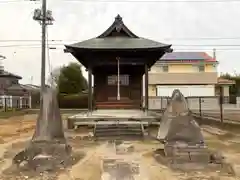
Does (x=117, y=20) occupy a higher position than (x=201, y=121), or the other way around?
(x=117, y=20)

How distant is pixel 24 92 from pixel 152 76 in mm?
24186

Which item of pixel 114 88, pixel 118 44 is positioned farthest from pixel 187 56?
pixel 118 44

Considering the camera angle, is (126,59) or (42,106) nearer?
(42,106)

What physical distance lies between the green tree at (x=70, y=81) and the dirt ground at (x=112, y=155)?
3033cm

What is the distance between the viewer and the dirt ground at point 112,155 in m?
8.44

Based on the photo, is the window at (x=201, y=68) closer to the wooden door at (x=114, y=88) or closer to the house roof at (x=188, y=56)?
the house roof at (x=188, y=56)

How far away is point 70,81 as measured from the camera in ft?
157

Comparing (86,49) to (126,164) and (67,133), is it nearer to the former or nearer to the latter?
(67,133)

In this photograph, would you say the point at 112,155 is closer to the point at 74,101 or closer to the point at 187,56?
the point at 74,101

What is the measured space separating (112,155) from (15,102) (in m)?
35.2

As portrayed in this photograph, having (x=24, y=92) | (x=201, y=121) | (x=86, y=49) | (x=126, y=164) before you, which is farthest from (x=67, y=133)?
(x=24, y=92)

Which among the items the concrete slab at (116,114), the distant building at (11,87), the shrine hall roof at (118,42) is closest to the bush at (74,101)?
the distant building at (11,87)

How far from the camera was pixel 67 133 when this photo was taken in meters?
15.9

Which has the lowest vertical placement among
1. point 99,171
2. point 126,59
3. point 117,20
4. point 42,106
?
point 99,171
